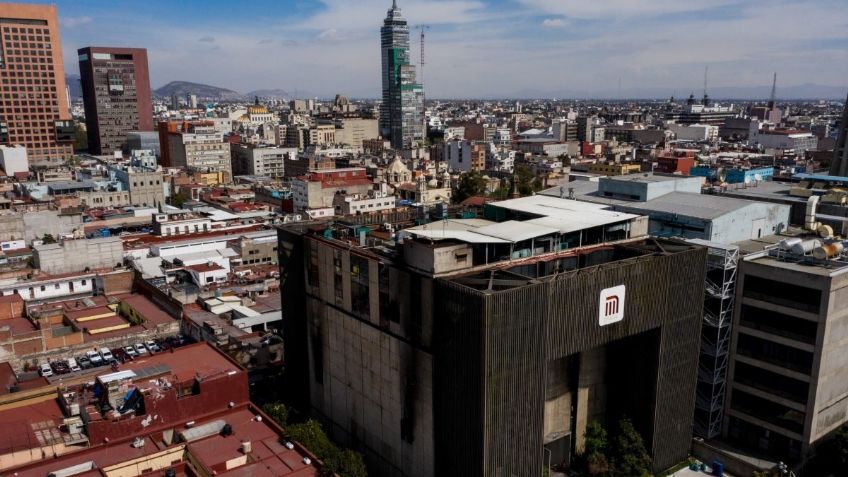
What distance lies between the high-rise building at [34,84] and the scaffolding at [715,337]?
15025 centimetres

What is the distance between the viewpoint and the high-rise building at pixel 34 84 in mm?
150750

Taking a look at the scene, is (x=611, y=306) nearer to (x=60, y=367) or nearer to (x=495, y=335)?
(x=495, y=335)

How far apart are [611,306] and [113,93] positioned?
17647 centimetres

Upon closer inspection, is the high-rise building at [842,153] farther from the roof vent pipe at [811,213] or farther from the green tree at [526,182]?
the green tree at [526,182]

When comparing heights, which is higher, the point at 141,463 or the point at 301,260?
the point at 301,260

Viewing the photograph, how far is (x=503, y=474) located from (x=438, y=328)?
699 cm

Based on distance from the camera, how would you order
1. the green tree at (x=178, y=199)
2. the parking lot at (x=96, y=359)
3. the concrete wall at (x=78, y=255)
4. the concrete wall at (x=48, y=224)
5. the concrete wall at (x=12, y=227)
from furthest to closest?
the green tree at (x=178, y=199)
the concrete wall at (x=48, y=224)
the concrete wall at (x=12, y=227)
the concrete wall at (x=78, y=255)
the parking lot at (x=96, y=359)

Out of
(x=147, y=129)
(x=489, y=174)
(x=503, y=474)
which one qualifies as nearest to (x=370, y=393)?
(x=503, y=474)

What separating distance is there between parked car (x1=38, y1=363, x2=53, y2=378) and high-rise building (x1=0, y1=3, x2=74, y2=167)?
397 ft

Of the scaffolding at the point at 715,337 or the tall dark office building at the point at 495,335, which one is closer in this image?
the tall dark office building at the point at 495,335

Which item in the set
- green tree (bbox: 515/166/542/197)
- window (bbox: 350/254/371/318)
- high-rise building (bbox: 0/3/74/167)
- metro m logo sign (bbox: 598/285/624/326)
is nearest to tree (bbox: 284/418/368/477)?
window (bbox: 350/254/371/318)

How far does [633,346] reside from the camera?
34719 mm

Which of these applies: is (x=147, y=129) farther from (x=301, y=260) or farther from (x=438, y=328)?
(x=438, y=328)

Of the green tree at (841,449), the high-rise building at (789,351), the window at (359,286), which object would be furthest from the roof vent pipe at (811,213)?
the window at (359,286)
